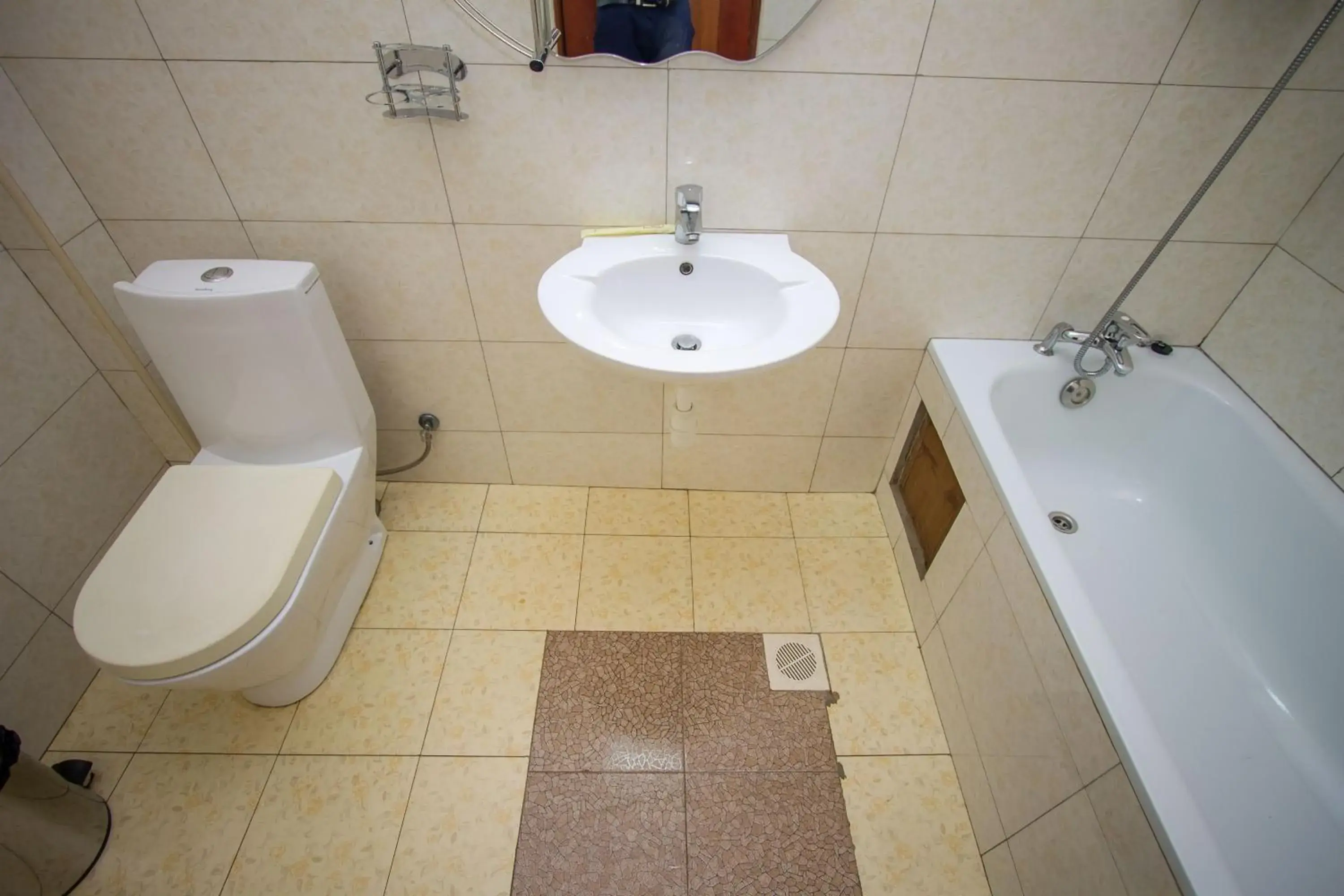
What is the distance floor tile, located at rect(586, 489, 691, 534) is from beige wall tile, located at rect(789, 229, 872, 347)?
71cm

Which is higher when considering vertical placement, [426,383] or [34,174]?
[34,174]

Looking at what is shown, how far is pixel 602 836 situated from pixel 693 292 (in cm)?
115

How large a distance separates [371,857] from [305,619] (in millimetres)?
484

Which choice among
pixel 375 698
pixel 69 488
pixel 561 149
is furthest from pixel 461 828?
pixel 561 149

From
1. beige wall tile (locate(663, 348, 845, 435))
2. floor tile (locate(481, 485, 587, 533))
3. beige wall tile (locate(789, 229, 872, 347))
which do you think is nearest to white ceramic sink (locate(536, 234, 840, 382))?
beige wall tile (locate(789, 229, 872, 347))

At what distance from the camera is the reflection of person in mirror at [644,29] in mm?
1062

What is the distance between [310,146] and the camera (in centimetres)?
120

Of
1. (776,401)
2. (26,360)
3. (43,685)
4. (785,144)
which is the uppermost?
(785,144)

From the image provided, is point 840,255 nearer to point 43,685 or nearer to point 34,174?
point 34,174

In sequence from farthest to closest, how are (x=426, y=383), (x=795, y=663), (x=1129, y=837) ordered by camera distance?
(x=426, y=383) < (x=795, y=663) < (x=1129, y=837)

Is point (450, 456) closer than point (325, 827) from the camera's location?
No

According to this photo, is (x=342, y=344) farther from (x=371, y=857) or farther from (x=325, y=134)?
(x=371, y=857)

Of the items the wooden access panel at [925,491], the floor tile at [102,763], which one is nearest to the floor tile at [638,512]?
the wooden access panel at [925,491]

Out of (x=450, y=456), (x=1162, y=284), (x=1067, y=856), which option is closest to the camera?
(x=1067, y=856)
